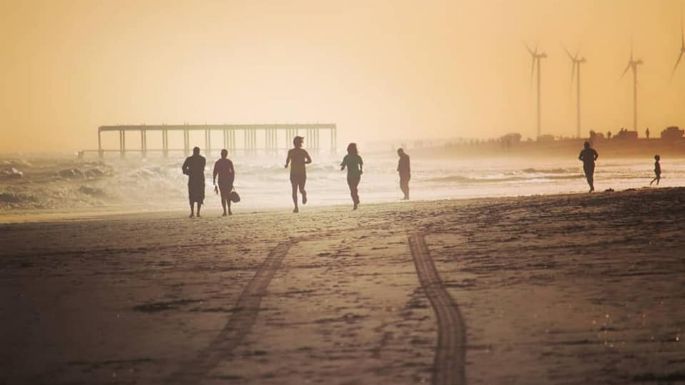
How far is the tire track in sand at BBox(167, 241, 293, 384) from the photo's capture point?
6.33 metres

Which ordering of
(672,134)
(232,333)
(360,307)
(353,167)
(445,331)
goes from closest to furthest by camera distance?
(445,331), (232,333), (360,307), (353,167), (672,134)

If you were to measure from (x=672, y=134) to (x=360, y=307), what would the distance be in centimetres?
14423

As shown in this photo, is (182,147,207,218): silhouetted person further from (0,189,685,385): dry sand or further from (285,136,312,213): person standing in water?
(0,189,685,385): dry sand

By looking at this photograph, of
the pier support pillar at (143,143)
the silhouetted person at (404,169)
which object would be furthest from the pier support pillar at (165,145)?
the silhouetted person at (404,169)

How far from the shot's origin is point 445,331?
7.39 meters

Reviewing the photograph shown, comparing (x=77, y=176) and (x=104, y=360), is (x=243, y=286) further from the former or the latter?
(x=77, y=176)

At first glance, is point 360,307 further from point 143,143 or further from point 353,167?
point 143,143

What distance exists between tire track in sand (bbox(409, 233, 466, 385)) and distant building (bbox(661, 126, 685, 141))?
13818 centimetres

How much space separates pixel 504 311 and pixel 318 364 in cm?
225

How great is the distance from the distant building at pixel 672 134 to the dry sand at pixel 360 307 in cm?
13262

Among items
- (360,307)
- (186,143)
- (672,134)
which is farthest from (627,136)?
(360,307)

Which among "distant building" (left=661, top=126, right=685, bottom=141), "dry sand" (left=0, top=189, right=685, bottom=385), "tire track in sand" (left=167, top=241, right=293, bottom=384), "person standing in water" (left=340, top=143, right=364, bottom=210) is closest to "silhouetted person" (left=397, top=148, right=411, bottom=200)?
"person standing in water" (left=340, top=143, right=364, bottom=210)

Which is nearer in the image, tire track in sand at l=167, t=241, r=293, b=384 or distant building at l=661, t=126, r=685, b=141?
tire track in sand at l=167, t=241, r=293, b=384

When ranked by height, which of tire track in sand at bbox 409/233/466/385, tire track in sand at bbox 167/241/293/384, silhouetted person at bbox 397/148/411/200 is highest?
silhouetted person at bbox 397/148/411/200
